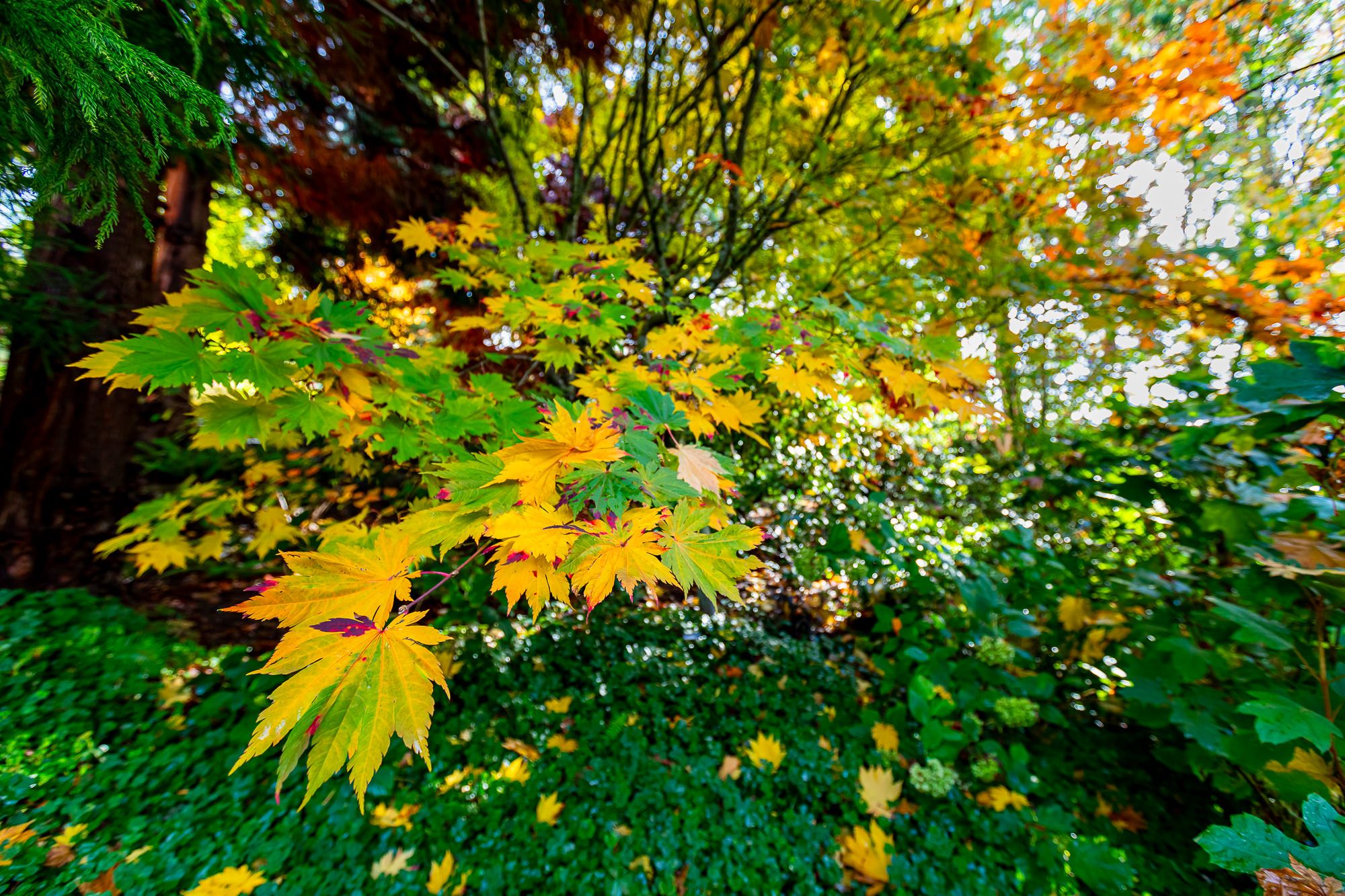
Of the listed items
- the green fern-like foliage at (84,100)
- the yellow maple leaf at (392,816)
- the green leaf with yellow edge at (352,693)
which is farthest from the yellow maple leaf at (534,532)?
the yellow maple leaf at (392,816)

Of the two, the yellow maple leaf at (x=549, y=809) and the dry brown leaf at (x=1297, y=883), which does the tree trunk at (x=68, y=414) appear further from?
the dry brown leaf at (x=1297, y=883)

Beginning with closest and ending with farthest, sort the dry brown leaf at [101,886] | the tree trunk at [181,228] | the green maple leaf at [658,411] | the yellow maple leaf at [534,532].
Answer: the yellow maple leaf at [534,532] → the green maple leaf at [658,411] → the dry brown leaf at [101,886] → the tree trunk at [181,228]

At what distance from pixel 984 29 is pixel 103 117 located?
175 inches

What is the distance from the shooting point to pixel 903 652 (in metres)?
2.47

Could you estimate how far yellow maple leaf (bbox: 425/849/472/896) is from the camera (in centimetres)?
168

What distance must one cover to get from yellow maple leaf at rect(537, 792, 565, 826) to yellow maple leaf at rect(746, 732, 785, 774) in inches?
38.4

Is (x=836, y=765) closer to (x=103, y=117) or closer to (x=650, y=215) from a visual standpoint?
(x=103, y=117)

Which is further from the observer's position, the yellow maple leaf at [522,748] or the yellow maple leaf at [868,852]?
the yellow maple leaf at [522,748]

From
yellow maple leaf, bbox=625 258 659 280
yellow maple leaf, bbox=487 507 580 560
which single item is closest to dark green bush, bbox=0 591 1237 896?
yellow maple leaf, bbox=487 507 580 560

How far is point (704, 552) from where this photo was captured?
1002mm

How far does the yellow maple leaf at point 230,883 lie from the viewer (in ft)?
4.95

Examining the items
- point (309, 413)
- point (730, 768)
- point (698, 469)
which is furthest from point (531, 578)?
point (730, 768)

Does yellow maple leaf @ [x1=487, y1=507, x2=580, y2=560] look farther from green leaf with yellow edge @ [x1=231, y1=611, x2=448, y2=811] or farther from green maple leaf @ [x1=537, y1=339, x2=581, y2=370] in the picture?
green maple leaf @ [x1=537, y1=339, x2=581, y2=370]

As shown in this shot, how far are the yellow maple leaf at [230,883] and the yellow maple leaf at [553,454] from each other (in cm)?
190
